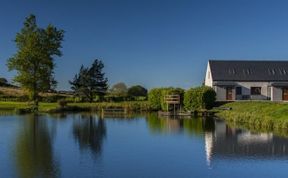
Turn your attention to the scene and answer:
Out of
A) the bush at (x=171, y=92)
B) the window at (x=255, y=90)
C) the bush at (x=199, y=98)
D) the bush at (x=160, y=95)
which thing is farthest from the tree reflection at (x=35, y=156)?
the window at (x=255, y=90)

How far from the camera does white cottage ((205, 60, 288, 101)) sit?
55.2 m

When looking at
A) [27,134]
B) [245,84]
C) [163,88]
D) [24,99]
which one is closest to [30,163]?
[27,134]

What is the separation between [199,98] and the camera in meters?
48.8

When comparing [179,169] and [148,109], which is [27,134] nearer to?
[179,169]

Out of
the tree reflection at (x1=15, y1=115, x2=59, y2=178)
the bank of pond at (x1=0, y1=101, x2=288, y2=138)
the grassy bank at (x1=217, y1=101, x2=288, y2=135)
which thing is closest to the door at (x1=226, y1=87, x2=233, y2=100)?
the bank of pond at (x1=0, y1=101, x2=288, y2=138)

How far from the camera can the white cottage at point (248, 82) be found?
55.2 m

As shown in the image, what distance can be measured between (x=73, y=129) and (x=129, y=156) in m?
12.8

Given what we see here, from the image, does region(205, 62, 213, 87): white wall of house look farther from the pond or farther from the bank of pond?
the pond

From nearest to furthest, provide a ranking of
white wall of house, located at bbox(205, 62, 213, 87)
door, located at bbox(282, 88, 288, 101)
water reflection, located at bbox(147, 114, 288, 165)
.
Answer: water reflection, located at bbox(147, 114, 288, 165)
door, located at bbox(282, 88, 288, 101)
white wall of house, located at bbox(205, 62, 213, 87)

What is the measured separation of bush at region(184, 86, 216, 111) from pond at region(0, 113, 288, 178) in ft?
68.5

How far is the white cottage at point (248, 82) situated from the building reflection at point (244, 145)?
28503mm

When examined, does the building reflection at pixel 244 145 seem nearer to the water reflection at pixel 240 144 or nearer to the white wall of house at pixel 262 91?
the water reflection at pixel 240 144

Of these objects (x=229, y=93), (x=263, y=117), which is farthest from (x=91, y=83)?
(x=263, y=117)

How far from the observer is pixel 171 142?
22.8m
